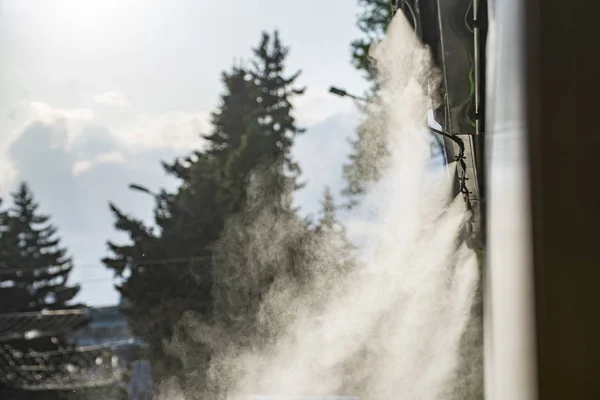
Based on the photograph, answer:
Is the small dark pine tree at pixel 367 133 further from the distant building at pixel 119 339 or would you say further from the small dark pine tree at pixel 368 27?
the distant building at pixel 119 339

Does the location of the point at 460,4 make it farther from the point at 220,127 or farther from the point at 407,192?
the point at 220,127

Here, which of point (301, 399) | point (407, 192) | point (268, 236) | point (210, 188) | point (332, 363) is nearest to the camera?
point (301, 399)

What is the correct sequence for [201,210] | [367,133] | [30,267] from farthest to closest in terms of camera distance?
[30,267] < [201,210] < [367,133]

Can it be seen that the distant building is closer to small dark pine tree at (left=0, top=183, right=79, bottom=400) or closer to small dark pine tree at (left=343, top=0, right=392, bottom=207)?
small dark pine tree at (left=0, top=183, right=79, bottom=400)

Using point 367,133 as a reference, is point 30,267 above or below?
below

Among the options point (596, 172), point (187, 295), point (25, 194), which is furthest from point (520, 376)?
point (25, 194)

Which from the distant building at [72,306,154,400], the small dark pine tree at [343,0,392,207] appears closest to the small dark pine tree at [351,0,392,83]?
the small dark pine tree at [343,0,392,207]

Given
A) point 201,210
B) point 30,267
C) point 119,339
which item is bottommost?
point 119,339

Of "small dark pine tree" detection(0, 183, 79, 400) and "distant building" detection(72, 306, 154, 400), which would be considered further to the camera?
"small dark pine tree" detection(0, 183, 79, 400)

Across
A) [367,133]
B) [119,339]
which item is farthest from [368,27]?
[119,339]

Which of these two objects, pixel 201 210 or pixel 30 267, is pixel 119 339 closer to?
pixel 201 210

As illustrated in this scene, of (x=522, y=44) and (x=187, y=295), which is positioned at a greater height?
(x=522, y=44)

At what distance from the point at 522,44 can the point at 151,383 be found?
31.8 feet

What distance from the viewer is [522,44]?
1.06 m
